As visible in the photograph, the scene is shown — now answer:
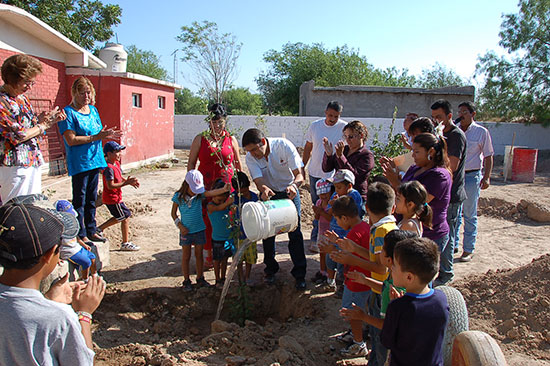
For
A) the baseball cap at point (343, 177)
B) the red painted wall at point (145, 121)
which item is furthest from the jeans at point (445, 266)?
the red painted wall at point (145, 121)

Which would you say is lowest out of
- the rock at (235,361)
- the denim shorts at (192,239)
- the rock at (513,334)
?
the rock at (235,361)

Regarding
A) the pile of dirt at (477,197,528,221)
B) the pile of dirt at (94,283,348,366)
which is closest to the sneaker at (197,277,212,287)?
the pile of dirt at (94,283,348,366)

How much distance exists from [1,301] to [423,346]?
186cm

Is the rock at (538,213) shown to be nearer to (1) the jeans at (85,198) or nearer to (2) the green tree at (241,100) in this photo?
(1) the jeans at (85,198)

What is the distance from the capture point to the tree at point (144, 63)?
43.9 metres

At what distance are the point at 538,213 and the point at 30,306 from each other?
27.4 ft

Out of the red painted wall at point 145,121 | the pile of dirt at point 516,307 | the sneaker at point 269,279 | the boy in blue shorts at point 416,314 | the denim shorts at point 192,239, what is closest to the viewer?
the boy in blue shorts at point 416,314

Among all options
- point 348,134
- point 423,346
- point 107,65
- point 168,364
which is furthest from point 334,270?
point 107,65

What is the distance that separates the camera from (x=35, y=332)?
154cm

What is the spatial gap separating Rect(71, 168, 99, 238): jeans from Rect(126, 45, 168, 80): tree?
4192 cm

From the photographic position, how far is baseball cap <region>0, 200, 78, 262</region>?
155cm

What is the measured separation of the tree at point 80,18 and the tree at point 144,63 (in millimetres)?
22929

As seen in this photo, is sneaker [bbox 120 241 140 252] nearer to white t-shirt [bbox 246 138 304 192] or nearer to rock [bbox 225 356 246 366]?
white t-shirt [bbox 246 138 304 192]

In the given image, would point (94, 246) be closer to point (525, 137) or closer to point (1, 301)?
point (1, 301)
